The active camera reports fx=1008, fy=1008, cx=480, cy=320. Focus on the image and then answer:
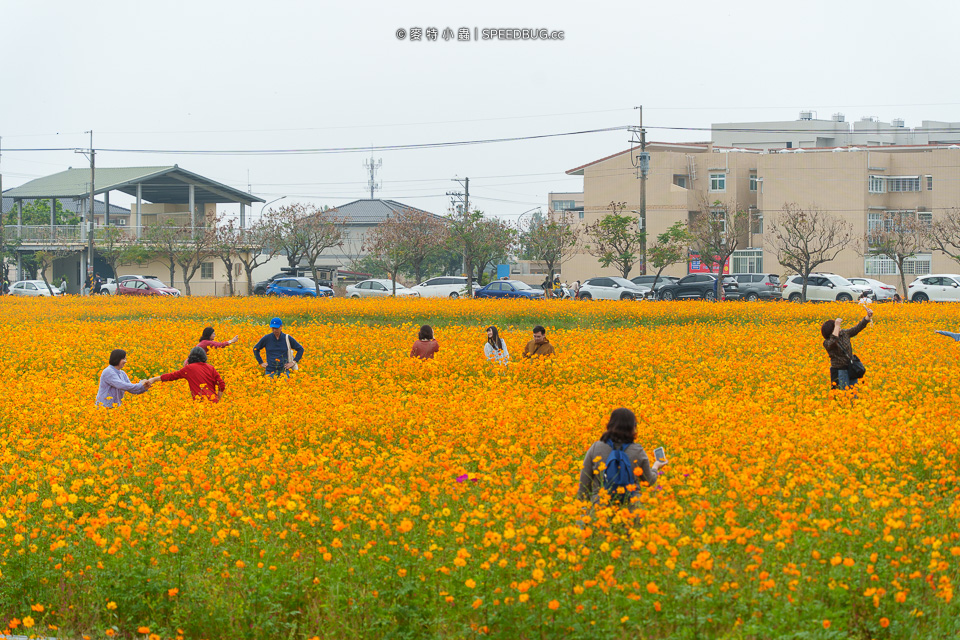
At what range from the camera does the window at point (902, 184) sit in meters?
58.9

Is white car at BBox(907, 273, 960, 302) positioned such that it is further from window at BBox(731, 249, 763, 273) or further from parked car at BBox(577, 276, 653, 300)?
window at BBox(731, 249, 763, 273)

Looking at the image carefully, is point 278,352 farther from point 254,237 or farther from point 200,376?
point 254,237

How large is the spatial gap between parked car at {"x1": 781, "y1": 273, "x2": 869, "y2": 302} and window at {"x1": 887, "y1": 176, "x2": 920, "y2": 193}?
16881 millimetres

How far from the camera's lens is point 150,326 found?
2328 cm

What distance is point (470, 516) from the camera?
6531mm

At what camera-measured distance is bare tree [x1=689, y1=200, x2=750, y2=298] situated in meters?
45.4

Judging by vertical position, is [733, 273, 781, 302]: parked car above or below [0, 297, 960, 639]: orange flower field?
above

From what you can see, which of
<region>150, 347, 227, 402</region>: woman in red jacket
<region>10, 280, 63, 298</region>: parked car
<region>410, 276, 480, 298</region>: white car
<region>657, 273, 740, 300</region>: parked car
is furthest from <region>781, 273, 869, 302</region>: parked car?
<region>10, 280, 63, 298</region>: parked car

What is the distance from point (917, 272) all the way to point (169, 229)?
42031mm

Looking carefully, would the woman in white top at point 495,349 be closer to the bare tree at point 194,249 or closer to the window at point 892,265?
the bare tree at point 194,249

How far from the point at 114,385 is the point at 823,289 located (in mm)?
Answer: 37827

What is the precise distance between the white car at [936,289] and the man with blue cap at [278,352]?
33636 mm

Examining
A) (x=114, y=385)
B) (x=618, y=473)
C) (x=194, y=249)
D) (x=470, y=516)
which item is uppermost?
(x=194, y=249)

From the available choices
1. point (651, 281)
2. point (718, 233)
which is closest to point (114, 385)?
point (651, 281)
